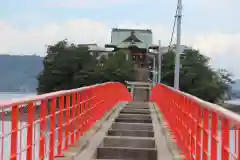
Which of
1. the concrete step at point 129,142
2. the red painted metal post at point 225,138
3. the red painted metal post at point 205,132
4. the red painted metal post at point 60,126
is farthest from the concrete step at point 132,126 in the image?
the red painted metal post at point 225,138

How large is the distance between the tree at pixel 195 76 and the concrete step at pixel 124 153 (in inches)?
2202

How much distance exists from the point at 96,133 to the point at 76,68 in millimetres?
58104

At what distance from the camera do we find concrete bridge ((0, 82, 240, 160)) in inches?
221

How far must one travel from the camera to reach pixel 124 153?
10.6 meters

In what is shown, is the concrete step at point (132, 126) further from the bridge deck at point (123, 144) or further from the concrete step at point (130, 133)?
the concrete step at point (130, 133)

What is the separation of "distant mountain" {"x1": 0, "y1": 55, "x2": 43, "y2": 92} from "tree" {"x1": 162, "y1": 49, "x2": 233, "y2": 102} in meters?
36.8

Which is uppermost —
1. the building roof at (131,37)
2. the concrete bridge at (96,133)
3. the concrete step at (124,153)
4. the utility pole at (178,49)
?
the building roof at (131,37)

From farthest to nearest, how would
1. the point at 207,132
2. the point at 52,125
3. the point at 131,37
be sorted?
the point at 131,37
the point at 52,125
the point at 207,132

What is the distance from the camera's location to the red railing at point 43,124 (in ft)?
18.5

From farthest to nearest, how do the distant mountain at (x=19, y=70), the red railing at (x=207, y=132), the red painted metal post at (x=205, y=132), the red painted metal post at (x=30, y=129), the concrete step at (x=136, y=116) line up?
the distant mountain at (x=19, y=70) → the concrete step at (x=136, y=116) → the red painted metal post at (x=205, y=132) → the red painted metal post at (x=30, y=129) → the red railing at (x=207, y=132)

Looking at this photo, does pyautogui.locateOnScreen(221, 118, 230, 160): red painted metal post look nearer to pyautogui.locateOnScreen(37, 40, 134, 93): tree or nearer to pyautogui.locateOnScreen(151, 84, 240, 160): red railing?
pyautogui.locateOnScreen(151, 84, 240, 160): red railing

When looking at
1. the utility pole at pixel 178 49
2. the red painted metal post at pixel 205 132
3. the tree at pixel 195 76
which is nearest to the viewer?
the red painted metal post at pixel 205 132

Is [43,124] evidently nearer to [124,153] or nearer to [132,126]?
[124,153]

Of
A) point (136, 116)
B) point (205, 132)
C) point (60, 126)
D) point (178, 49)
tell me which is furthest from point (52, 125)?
point (178, 49)
